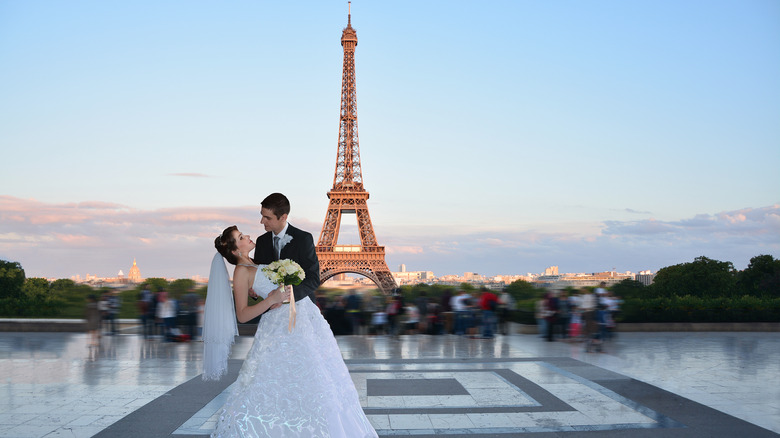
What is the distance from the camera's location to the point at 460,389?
8648 mm

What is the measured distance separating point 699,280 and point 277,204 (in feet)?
214

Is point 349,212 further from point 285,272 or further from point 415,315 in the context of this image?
point 285,272

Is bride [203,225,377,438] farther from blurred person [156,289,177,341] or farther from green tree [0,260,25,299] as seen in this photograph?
green tree [0,260,25,299]

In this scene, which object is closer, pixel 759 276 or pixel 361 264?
pixel 361 264

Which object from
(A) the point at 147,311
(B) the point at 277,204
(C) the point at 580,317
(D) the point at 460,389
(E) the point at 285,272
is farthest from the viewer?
(A) the point at 147,311

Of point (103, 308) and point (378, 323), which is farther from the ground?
point (103, 308)

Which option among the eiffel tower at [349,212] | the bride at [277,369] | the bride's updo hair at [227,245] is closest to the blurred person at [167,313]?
the bride at [277,369]

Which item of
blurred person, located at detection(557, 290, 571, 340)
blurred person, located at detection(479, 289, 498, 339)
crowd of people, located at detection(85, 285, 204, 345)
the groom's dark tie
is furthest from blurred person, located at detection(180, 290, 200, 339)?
the groom's dark tie

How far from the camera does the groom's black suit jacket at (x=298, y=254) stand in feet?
13.6

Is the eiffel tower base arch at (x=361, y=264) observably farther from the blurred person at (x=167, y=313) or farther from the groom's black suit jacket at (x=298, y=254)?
the groom's black suit jacket at (x=298, y=254)

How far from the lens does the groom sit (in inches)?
163

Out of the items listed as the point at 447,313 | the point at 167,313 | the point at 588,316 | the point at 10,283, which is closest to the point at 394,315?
the point at 447,313

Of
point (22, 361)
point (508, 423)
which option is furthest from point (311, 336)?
point (22, 361)

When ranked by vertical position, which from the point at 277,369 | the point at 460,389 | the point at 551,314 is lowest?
the point at 460,389
